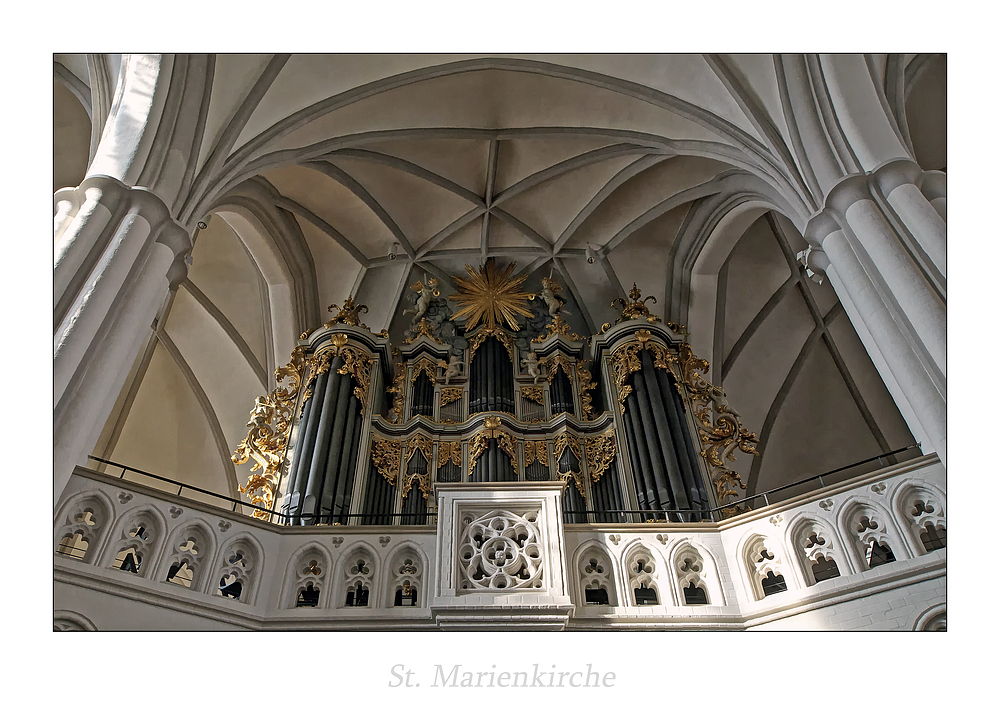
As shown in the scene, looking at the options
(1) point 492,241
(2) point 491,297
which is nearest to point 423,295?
(2) point 491,297

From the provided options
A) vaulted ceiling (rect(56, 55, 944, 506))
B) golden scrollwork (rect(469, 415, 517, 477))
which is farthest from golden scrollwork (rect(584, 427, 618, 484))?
vaulted ceiling (rect(56, 55, 944, 506))

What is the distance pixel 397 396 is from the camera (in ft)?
36.3

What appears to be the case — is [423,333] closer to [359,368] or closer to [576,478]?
[359,368]

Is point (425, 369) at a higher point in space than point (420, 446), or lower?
higher

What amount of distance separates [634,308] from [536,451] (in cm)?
303

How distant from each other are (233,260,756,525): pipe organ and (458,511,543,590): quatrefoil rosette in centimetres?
155

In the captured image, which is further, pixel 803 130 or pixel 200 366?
pixel 200 366

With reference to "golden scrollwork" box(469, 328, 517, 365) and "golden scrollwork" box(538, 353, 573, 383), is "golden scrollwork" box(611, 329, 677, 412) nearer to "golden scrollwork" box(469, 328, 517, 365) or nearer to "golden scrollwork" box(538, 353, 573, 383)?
"golden scrollwork" box(538, 353, 573, 383)

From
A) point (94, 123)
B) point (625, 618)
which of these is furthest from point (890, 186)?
point (94, 123)

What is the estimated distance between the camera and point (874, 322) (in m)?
6.02

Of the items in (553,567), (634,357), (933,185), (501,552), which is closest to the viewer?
(553,567)

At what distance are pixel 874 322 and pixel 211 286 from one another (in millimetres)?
9863

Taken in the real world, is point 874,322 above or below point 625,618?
above
